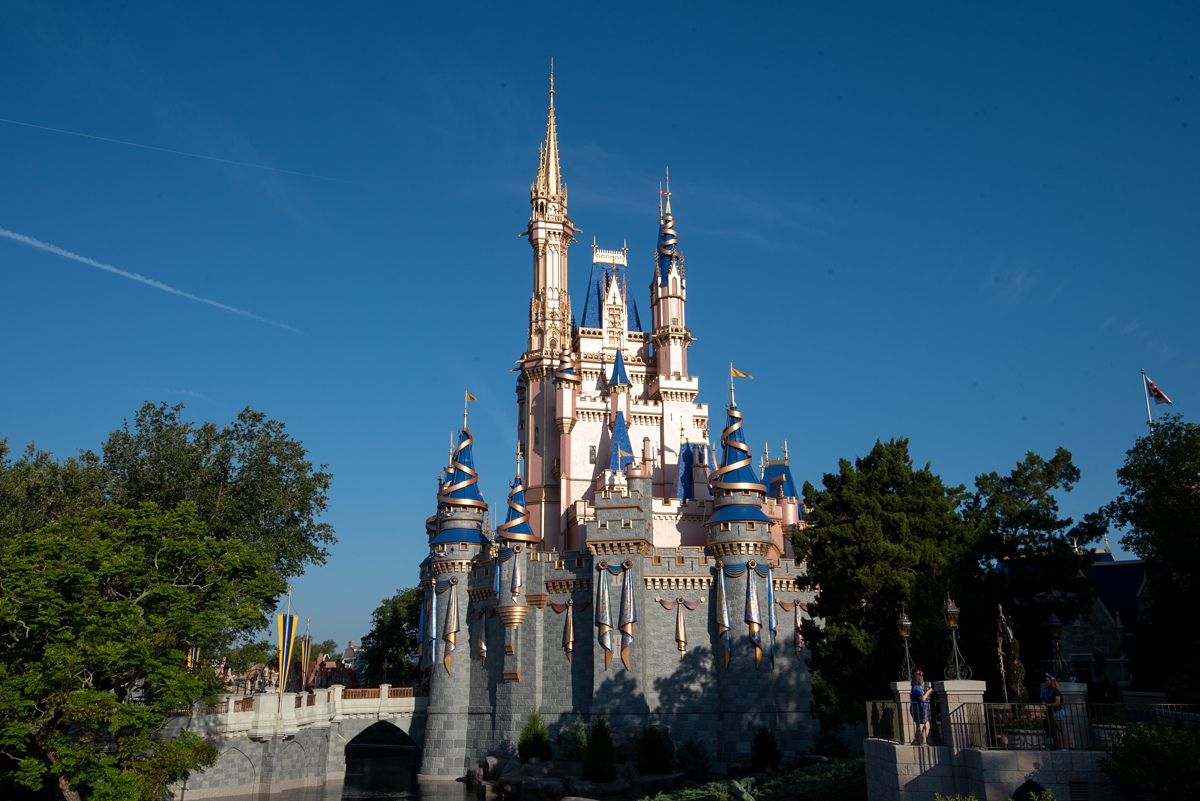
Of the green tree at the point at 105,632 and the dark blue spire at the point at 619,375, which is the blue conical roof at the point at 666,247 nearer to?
the dark blue spire at the point at 619,375

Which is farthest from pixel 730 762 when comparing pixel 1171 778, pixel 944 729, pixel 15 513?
pixel 15 513

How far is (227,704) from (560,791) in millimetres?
14847

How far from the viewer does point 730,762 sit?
4191cm

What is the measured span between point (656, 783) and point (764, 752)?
545 centimetres

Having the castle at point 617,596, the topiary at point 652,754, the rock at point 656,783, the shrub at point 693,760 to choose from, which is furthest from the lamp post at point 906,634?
the shrub at point 693,760

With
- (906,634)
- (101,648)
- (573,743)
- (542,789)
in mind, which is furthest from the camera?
(573,743)

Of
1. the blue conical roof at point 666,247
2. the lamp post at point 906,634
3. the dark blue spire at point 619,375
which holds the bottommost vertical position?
the lamp post at point 906,634

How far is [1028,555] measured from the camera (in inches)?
1332

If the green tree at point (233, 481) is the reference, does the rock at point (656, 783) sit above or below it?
below

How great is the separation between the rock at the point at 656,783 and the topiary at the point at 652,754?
671 millimetres

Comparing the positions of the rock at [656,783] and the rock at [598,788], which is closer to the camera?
the rock at [598,788]

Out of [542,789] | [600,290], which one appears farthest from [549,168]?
[542,789]

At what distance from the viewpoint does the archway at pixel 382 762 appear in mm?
52094

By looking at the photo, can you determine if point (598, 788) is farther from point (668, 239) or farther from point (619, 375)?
point (668, 239)
